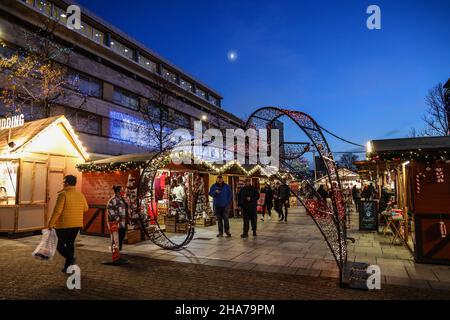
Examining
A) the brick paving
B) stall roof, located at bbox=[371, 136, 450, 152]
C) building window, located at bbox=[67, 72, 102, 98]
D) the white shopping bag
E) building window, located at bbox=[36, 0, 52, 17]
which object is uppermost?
building window, located at bbox=[36, 0, 52, 17]

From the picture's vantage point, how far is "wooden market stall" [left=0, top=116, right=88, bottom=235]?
33.5 feet

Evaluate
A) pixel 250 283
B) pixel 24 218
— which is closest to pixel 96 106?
pixel 24 218

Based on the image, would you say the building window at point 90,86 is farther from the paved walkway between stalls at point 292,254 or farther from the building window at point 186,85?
the paved walkway between stalls at point 292,254

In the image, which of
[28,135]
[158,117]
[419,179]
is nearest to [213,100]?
[158,117]

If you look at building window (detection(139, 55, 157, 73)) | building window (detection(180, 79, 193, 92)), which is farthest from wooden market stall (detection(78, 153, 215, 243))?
building window (detection(180, 79, 193, 92))

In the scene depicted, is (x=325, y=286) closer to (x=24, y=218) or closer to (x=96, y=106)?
(x=24, y=218)

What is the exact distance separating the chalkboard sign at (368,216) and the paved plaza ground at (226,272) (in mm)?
1778

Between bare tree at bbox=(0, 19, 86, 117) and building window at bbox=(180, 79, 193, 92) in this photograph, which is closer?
bare tree at bbox=(0, 19, 86, 117)

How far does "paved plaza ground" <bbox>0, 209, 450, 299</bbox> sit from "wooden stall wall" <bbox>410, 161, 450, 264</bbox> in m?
0.36

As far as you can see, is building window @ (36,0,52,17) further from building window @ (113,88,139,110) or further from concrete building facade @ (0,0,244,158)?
building window @ (113,88,139,110)

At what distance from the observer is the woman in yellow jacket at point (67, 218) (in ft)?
18.3

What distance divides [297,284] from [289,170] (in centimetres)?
217

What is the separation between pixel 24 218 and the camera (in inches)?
407

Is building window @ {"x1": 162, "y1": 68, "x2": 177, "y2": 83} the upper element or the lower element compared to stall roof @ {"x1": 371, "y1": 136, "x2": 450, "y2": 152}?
upper
